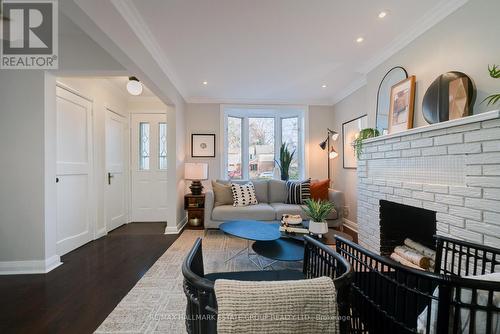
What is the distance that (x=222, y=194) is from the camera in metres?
3.95

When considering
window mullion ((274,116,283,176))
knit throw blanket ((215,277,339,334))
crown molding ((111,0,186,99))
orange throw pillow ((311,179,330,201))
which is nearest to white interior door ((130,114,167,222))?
crown molding ((111,0,186,99))

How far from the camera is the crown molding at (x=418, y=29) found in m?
1.92

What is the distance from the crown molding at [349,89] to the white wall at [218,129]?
323mm

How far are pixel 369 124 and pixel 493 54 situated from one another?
1.55 m

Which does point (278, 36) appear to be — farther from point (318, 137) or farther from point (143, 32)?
point (318, 137)

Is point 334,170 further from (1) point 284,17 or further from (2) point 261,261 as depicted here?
(1) point 284,17

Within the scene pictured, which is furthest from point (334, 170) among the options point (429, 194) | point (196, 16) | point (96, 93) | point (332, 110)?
point (96, 93)

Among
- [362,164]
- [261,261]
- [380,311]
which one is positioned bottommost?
[261,261]

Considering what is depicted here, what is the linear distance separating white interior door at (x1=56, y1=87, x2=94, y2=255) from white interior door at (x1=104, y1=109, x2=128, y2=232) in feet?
1.51

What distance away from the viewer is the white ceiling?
1971mm

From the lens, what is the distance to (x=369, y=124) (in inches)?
125

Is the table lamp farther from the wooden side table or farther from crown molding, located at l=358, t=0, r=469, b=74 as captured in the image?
crown molding, located at l=358, t=0, r=469, b=74

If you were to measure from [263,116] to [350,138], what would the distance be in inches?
72.9

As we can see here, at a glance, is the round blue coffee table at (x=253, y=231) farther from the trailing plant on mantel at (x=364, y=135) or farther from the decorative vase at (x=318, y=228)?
the trailing plant on mantel at (x=364, y=135)
